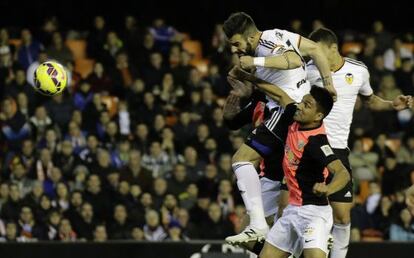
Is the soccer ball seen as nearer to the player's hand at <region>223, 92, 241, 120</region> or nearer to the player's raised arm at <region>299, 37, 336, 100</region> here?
the player's hand at <region>223, 92, 241, 120</region>

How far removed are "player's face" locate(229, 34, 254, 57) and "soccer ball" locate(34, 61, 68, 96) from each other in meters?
2.21

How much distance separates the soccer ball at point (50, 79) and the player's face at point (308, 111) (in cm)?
288

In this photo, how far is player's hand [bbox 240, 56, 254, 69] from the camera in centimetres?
1005

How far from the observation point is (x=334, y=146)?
11227 millimetres

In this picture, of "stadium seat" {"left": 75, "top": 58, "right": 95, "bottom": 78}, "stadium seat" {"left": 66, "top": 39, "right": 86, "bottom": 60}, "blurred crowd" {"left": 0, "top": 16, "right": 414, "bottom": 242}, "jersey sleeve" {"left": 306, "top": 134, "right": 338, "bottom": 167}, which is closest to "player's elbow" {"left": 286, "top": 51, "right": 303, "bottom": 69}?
"jersey sleeve" {"left": 306, "top": 134, "right": 338, "bottom": 167}

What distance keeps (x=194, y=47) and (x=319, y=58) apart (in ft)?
35.6

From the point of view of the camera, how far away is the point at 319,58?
34.4ft

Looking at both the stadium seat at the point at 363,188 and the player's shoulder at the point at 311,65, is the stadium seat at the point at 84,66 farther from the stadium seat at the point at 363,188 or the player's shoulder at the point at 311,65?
the player's shoulder at the point at 311,65

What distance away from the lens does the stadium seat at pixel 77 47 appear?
66.5 ft

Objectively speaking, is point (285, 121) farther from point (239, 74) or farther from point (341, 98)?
point (341, 98)

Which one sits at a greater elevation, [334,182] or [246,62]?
[246,62]

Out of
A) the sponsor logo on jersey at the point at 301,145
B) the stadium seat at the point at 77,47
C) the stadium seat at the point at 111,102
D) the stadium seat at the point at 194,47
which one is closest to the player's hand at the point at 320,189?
the sponsor logo on jersey at the point at 301,145

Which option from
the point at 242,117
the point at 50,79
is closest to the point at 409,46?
the point at 242,117

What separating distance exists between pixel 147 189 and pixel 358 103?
3777mm
